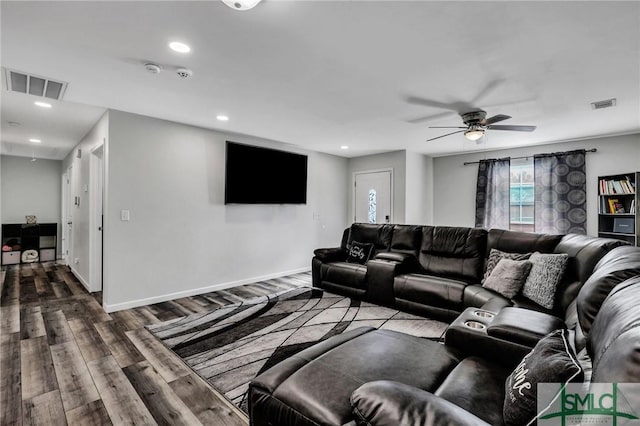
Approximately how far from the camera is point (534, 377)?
984 millimetres

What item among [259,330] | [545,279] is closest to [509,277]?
[545,279]

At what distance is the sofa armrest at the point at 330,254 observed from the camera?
14.8 ft

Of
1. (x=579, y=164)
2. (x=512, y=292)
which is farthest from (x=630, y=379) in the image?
(x=579, y=164)

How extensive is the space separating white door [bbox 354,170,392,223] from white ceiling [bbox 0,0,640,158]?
7.14 ft

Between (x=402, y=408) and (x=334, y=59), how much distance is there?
2.29 m

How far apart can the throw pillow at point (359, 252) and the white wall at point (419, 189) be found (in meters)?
1.67

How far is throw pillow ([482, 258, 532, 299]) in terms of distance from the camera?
9.34ft

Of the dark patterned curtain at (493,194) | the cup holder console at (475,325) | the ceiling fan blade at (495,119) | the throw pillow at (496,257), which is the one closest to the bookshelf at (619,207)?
the dark patterned curtain at (493,194)

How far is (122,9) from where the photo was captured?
1.77 m

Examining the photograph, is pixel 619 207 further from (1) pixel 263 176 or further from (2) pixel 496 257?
(1) pixel 263 176

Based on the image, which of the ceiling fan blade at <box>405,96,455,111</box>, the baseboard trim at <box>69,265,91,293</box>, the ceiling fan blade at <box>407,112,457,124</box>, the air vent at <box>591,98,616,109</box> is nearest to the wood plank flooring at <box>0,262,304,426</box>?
the baseboard trim at <box>69,265,91,293</box>

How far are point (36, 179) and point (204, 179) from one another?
527 centimetres

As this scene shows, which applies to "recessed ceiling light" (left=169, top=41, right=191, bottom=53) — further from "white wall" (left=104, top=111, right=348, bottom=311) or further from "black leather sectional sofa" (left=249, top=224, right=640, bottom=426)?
"black leather sectional sofa" (left=249, top=224, right=640, bottom=426)

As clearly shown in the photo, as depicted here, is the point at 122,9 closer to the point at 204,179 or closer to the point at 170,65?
the point at 170,65
